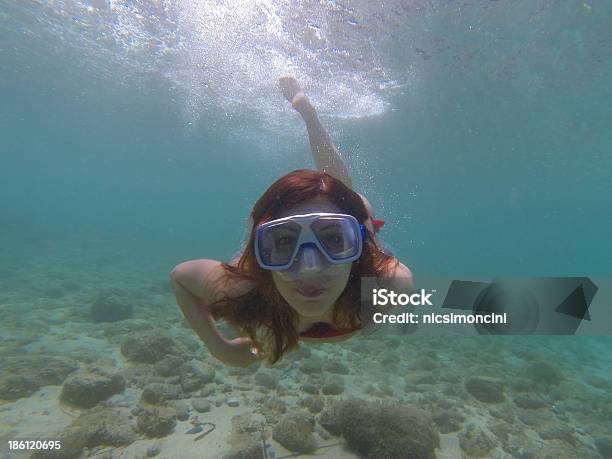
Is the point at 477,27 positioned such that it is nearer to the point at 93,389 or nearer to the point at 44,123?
the point at 93,389

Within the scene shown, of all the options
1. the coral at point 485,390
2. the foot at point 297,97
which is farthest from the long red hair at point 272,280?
the coral at point 485,390

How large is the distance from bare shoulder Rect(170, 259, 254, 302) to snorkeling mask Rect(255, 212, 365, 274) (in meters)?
0.61

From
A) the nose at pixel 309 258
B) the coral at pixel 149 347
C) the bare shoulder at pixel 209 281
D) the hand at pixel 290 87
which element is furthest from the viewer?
the hand at pixel 290 87

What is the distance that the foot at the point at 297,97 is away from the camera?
7034 mm

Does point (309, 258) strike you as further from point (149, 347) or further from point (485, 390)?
point (485, 390)

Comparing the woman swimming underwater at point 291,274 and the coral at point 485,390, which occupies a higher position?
the woman swimming underwater at point 291,274

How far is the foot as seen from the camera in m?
7.03

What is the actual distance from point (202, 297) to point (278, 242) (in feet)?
3.83

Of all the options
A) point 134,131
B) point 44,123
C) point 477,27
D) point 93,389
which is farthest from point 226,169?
point 93,389

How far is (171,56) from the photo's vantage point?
17984 mm

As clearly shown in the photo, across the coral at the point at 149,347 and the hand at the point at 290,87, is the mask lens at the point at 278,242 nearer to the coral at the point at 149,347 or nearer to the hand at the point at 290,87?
the coral at the point at 149,347

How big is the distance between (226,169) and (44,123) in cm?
2251

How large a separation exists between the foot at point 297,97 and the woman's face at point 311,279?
4.97 meters

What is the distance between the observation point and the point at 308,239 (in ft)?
7.97
